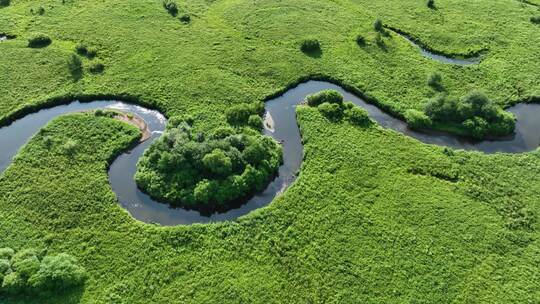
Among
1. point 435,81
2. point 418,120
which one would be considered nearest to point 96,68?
point 418,120

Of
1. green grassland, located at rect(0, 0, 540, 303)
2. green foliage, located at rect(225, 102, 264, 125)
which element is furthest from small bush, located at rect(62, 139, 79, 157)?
green foliage, located at rect(225, 102, 264, 125)

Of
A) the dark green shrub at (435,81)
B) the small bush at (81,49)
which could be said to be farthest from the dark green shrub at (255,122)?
the small bush at (81,49)

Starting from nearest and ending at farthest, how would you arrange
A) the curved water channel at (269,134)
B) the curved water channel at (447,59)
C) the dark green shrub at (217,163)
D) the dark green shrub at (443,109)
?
the curved water channel at (269,134)
the dark green shrub at (217,163)
the dark green shrub at (443,109)
the curved water channel at (447,59)

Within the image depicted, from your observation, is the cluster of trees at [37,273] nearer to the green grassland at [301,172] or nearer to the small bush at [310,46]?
the green grassland at [301,172]

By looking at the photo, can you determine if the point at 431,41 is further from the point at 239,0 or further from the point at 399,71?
the point at 239,0

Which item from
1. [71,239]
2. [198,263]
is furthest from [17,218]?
[198,263]

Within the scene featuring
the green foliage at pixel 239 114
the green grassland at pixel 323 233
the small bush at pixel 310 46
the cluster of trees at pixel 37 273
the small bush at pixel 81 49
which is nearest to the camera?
the cluster of trees at pixel 37 273
